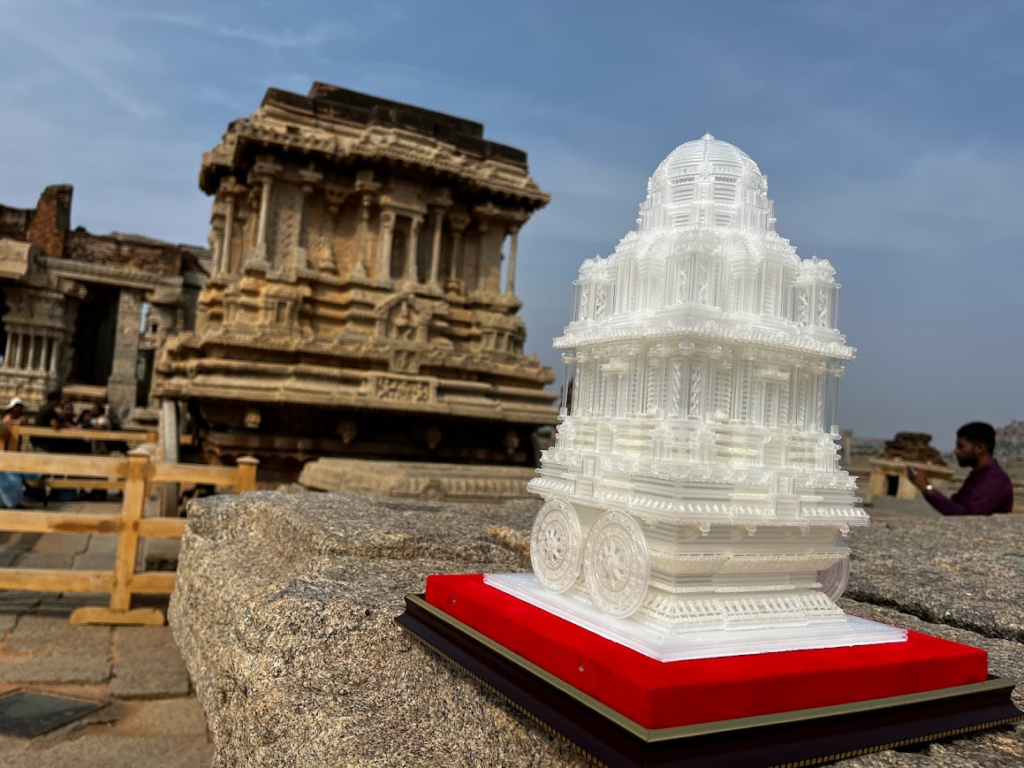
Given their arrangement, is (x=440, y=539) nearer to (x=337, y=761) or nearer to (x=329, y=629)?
(x=329, y=629)

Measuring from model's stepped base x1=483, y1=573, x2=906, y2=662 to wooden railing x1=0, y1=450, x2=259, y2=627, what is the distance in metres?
4.12

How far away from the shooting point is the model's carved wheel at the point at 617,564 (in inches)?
81.3

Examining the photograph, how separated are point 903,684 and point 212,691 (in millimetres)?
2852

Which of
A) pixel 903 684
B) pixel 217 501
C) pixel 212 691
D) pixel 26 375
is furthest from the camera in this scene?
pixel 26 375

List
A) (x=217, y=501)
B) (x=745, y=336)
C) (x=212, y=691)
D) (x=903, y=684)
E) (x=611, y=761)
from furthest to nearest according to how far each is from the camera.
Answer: (x=217, y=501)
(x=212, y=691)
(x=745, y=336)
(x=903, y=684)
(x=611, y=761)

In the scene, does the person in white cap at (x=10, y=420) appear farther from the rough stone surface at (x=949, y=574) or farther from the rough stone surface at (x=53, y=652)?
the rough stone surface at (x=949, y=574)

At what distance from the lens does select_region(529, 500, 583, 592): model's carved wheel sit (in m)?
2.38

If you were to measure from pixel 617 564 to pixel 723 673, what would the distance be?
512 mm

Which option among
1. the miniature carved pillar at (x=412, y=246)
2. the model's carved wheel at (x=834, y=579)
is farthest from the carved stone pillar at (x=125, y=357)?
the model's carved wheel at (x=834, y=579)

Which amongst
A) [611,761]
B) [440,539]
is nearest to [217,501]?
[440,539]

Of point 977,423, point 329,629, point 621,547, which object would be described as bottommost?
point 329,629

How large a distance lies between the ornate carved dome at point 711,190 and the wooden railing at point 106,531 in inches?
178

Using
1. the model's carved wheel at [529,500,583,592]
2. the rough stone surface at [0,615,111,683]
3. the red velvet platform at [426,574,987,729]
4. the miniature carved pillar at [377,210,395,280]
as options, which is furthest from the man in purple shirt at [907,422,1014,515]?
the miniature carved pillar at [377,210,395,280]

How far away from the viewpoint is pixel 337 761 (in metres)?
2.04
